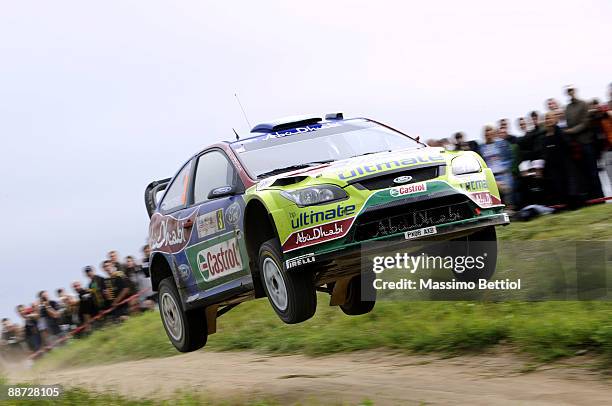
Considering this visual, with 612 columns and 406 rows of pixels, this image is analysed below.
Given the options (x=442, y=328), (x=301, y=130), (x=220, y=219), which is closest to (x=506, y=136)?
(x=442, y=328)

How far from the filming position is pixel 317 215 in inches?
301

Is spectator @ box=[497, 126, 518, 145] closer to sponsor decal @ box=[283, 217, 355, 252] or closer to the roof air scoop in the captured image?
the roof air scoop

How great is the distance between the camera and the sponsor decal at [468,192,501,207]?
25.9 feet

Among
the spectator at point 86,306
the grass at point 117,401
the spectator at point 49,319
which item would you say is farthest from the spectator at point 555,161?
the spectator at point 49,319

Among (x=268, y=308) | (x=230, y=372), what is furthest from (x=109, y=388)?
(x=268, y=308)

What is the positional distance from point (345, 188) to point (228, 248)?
61.1 inches

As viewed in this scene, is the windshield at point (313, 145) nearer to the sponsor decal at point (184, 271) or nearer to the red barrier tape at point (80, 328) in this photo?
the sponsor decal at point (184, 271)

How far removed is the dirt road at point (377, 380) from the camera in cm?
698

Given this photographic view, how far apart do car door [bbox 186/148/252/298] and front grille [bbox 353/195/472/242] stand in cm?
124

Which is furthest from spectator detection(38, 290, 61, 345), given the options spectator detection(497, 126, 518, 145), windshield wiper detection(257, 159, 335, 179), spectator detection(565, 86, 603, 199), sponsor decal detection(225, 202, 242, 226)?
windshield wiper detection(257, 159, 335, 179)

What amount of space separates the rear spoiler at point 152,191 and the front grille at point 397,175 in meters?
3.71

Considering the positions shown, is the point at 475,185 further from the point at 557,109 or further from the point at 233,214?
the point at 557,109

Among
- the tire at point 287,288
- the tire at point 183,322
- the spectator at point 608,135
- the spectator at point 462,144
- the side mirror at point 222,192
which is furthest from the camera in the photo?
the spectator at point 462,144

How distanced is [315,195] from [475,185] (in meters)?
1.31
